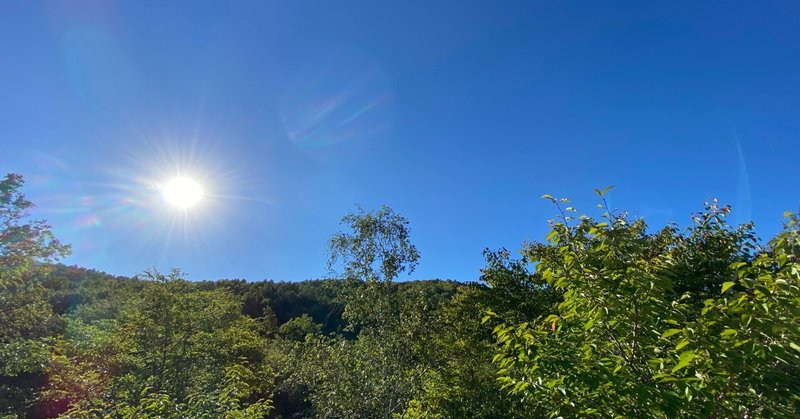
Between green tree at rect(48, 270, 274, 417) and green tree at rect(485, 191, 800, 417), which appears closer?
green tree at rect(485, 191, 800, 417)

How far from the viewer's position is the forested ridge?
3.02 m

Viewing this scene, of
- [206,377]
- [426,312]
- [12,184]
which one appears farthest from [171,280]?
[426,312]

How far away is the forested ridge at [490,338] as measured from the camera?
119 inches

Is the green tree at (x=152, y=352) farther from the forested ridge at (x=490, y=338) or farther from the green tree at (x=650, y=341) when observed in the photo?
the green tree at (x=650, y=341)

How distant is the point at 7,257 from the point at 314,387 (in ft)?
52.5

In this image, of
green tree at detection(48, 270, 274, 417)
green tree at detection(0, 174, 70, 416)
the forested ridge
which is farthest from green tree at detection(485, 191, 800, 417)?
green tree at detection(0, 174, 70, 416)

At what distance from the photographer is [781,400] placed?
2.82 m

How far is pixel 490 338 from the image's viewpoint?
46.1ft

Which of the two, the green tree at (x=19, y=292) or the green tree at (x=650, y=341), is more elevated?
the green tree at (x=19, y=292)

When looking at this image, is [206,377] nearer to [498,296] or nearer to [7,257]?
[7,257]

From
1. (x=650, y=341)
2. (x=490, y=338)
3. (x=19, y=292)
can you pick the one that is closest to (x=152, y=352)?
(x=19, y=292)

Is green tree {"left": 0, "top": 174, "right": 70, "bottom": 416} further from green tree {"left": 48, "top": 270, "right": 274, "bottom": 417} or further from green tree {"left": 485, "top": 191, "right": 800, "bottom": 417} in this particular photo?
green tree {"left": 485, "top": 191, "right": 800, "bottom": 417}

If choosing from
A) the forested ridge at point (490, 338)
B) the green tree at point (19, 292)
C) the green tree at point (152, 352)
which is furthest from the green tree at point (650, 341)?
the green tree at point (19, 292)

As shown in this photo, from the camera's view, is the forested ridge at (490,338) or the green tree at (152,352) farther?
the green tree at (152,352)
